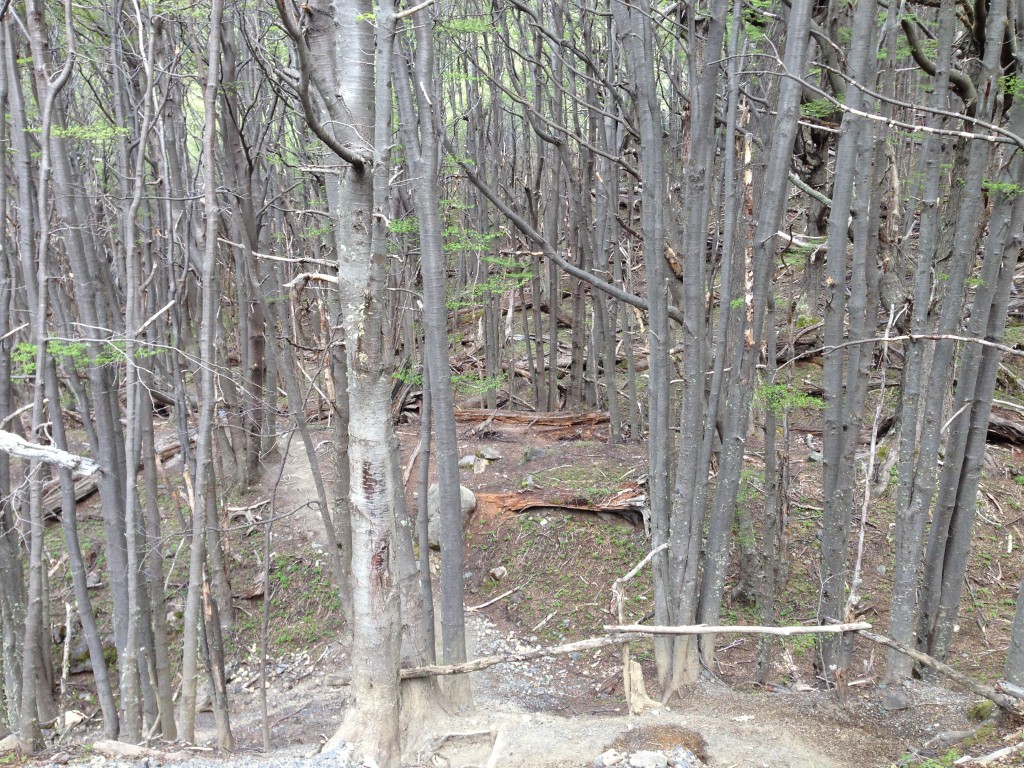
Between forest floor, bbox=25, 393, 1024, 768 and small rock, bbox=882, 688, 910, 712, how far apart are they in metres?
0.03

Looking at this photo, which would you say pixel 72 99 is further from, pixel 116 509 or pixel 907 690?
pixel 907 690

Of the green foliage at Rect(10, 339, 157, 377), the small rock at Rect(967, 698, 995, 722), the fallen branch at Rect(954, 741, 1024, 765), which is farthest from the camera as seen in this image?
the green foliage at Rect(10, 339, 157, 377)

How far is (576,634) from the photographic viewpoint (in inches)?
301

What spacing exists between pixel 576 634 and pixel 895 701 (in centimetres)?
386

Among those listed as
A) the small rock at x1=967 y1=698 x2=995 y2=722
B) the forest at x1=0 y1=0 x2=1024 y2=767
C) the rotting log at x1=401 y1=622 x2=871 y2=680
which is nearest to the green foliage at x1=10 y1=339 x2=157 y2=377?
the forest at x1=0 y1=0 x2=1024 y2=767

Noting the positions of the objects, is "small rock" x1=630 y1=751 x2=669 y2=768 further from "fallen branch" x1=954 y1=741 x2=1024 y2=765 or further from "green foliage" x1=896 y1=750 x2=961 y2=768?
"fallen branch" x1=954 y1=741 x2=1024 y2=765

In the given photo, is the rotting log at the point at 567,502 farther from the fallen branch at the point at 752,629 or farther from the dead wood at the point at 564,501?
the fallen branch at the point at 752,629

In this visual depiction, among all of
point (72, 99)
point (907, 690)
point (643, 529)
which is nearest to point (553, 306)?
point (643, 529)

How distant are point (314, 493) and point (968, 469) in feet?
27.1

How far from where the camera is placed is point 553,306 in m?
11.2

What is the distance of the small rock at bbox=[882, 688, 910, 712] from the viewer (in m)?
4.15

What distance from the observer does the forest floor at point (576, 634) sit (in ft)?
13.0

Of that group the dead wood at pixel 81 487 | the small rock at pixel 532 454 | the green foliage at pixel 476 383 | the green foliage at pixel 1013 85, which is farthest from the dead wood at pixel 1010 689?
the dead wood at pixel 81 487

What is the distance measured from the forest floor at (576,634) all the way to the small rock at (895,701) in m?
0.03
